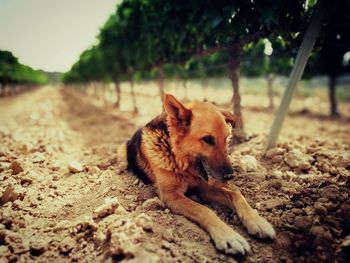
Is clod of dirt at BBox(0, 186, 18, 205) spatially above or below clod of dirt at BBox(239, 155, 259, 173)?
below

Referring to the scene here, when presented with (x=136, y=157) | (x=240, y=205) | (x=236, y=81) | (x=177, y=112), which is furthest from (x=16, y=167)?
(x=236, y=81)

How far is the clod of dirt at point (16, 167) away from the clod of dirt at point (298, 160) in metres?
4.72

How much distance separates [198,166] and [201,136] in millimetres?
482

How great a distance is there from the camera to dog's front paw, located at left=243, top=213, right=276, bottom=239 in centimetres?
304

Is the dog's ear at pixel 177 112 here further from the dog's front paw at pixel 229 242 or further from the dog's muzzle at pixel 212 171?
the dog's front paw at pixel 229 242

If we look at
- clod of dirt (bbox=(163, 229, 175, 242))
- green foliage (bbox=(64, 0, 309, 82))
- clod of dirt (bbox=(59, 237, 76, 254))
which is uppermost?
green foliage (bbox=(64, 0, 309, 82))

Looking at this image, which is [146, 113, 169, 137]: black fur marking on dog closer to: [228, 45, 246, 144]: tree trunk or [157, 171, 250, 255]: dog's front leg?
[157, 171, 250, 255]: dog's front leg

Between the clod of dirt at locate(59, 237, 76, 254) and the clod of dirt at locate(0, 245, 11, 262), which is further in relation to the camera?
the clod of dirt at locate(59, 237, 76, 254)

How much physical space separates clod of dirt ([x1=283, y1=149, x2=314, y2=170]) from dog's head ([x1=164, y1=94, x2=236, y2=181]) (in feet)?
6.35

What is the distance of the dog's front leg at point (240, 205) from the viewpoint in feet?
10.1

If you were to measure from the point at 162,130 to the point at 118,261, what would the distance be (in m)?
1.80

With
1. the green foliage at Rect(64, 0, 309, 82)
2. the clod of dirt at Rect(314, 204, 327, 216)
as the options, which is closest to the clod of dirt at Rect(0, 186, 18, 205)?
the clod of dirt at Rect(314, 204, 327, 216)

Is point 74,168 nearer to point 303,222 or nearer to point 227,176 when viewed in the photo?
point 227,176

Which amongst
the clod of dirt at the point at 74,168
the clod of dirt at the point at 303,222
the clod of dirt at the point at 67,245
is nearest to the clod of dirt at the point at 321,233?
the clod of dirt at the point at 303,222
